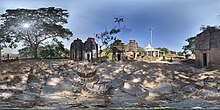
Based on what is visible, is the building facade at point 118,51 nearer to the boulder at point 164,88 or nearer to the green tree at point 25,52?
the boulder at point 164,88

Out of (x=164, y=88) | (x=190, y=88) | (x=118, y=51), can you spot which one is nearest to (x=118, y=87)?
(x=164, y=88)

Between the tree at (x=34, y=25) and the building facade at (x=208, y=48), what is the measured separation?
1756cm

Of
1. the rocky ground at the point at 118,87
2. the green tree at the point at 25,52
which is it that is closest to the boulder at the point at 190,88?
the rocky ground at the point at 118,87

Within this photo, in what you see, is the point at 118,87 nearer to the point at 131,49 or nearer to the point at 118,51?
the point at 118,51

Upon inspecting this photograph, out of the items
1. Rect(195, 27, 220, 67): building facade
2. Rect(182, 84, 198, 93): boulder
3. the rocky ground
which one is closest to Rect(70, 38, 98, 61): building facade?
the rocky ground

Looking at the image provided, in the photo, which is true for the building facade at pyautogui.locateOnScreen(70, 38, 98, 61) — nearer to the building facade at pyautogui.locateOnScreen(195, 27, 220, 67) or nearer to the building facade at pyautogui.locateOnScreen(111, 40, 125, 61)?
the building facade at pyautogui.locateOnScreen(111, 40, 125, 61)

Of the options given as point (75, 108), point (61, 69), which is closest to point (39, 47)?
point (61, 69)

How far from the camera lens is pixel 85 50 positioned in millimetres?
25328

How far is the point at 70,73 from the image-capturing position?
17062 millimetres

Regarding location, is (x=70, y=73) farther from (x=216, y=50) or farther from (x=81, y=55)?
(x=216, y=50)

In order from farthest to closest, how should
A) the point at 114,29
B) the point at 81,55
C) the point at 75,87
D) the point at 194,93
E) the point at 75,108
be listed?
the point at 114,29 < the point at 81,55 < the point at 75,87 < the point at 194,93 < the point at 75,108

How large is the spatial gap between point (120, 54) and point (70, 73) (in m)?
12.6

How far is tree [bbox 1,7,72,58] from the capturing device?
1125 inches

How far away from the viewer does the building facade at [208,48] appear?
1802cm
